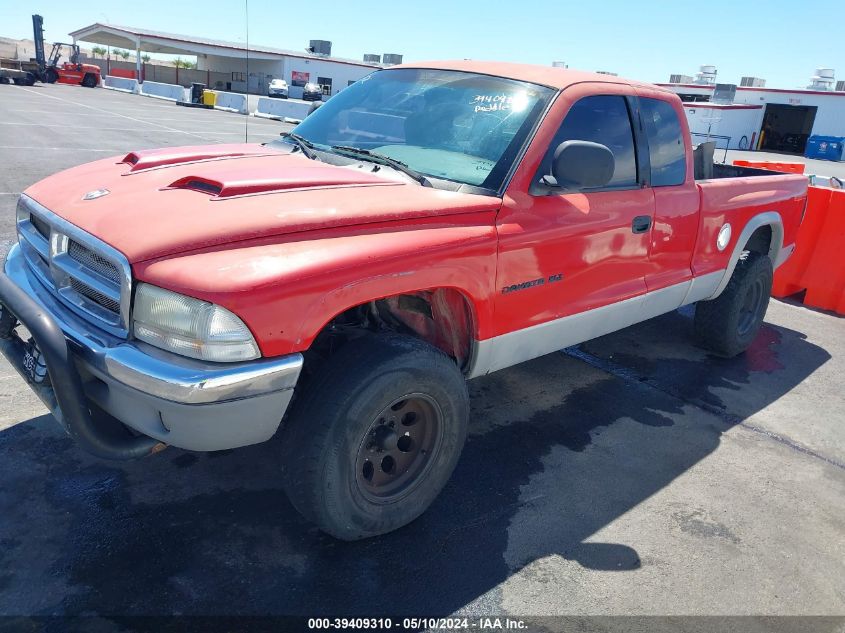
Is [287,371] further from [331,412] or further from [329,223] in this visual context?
[329,223]

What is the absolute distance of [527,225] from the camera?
3059 mm

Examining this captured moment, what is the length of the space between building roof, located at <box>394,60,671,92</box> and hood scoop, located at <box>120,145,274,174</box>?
45.7 inches

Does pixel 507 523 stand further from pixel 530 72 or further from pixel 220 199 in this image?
pixel 530 72

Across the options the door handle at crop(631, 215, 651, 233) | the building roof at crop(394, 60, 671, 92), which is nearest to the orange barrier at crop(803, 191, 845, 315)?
the building roof at crop(394, 60, 671, 92)

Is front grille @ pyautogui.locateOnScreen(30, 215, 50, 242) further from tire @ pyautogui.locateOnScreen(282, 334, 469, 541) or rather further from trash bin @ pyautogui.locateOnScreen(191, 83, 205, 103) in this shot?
trash bin @ pyautogui.locateOnScreen(191, 83, 205, 103)

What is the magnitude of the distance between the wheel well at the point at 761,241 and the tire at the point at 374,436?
3558mm

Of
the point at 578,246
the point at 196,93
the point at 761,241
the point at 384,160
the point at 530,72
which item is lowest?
the point at 196,93

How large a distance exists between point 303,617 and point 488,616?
69 centimetres

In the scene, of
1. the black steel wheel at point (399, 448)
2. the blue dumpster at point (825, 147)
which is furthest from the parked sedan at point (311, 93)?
the black steel wheel at point (399, 448)

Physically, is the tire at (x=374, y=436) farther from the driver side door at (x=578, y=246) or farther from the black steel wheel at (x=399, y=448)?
the driver side door at (x=578, y=246)

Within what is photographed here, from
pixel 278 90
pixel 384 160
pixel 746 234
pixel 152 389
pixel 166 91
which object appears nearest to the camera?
pixel 152 389

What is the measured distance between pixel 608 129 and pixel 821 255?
4463 mm

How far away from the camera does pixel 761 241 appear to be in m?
5.44

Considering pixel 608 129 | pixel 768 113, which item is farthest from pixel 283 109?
pixel 768 113
